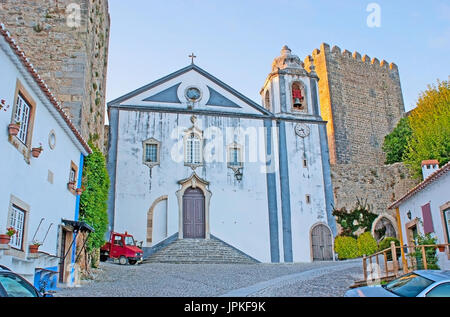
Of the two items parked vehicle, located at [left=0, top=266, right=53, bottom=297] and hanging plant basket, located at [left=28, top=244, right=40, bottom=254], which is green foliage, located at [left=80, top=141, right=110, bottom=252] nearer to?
hanging plant basket, located at [left=28, top=244, right=40, bottom=254]

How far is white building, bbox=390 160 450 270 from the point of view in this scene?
13.0 meters

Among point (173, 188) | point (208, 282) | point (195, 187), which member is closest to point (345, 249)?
point (195, 187)

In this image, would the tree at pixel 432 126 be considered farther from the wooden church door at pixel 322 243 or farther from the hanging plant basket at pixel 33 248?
the hanging plant basket at pixel 33 248

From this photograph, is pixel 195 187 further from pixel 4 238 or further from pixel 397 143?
pixel 397 143

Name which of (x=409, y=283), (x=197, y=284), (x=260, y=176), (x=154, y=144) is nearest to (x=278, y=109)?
(x=260, y=176)

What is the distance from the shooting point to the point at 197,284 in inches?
463

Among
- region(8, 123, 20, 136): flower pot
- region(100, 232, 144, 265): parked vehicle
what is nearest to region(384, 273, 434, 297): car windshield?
region(8, 123, 20, 136): flower pot

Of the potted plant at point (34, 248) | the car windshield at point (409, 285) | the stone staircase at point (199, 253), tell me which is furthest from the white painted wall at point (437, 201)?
the potted plant at point (34, 248)

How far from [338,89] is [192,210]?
21.2 meters

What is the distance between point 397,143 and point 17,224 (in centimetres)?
3073

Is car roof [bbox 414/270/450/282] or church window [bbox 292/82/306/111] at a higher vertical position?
church window [bbox 292/82/306/111]

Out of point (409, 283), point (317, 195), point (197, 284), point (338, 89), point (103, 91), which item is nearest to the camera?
point (409, 283)

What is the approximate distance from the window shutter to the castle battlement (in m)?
26.3

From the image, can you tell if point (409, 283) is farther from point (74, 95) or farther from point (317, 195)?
point (317, 195)
